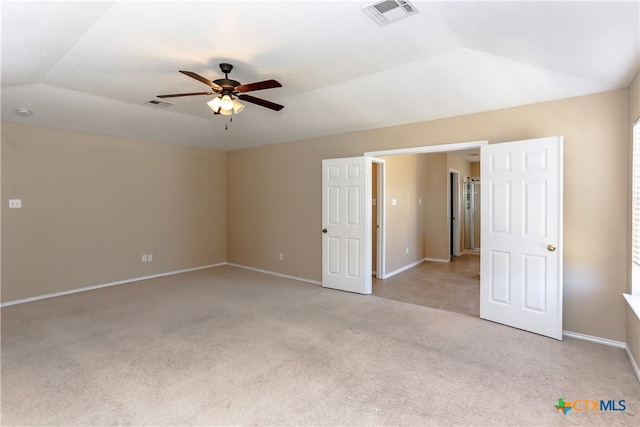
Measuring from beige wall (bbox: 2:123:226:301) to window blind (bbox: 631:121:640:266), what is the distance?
649cm

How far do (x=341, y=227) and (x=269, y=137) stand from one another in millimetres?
2175

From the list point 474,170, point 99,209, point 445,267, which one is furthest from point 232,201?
point 474,170

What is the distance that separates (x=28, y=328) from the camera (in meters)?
3.57

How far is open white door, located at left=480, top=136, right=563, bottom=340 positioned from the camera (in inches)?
127

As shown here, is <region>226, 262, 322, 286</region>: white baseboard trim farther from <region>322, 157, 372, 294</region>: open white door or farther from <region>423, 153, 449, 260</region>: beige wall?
<region>423, 153, 449, 260</region>: beige wall

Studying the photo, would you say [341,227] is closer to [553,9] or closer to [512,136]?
[512,136]

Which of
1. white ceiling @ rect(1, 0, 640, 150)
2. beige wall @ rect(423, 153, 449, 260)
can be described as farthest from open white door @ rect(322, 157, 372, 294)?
beige wall @ rect(423, 153, 449, 260)

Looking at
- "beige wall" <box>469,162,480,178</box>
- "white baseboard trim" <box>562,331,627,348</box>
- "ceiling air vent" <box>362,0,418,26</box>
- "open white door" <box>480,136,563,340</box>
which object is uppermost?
"ceiling air vent" <box>362,0,418,26</box>

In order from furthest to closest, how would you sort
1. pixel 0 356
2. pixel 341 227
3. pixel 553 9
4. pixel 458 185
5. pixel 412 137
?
1. pixel 458 185
2. pixel 341 227
3. pixel 412 137
4. pixel 0 356
5. pixel 553 9

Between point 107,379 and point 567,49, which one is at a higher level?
point 567,49

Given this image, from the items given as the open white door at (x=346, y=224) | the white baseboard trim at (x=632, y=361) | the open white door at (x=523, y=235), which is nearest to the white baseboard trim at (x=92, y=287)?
the open white door at (x=346, y=224)

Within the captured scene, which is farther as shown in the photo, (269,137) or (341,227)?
(269,137)

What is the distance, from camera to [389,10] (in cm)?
236

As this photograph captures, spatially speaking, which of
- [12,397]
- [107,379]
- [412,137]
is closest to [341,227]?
[412,137]
